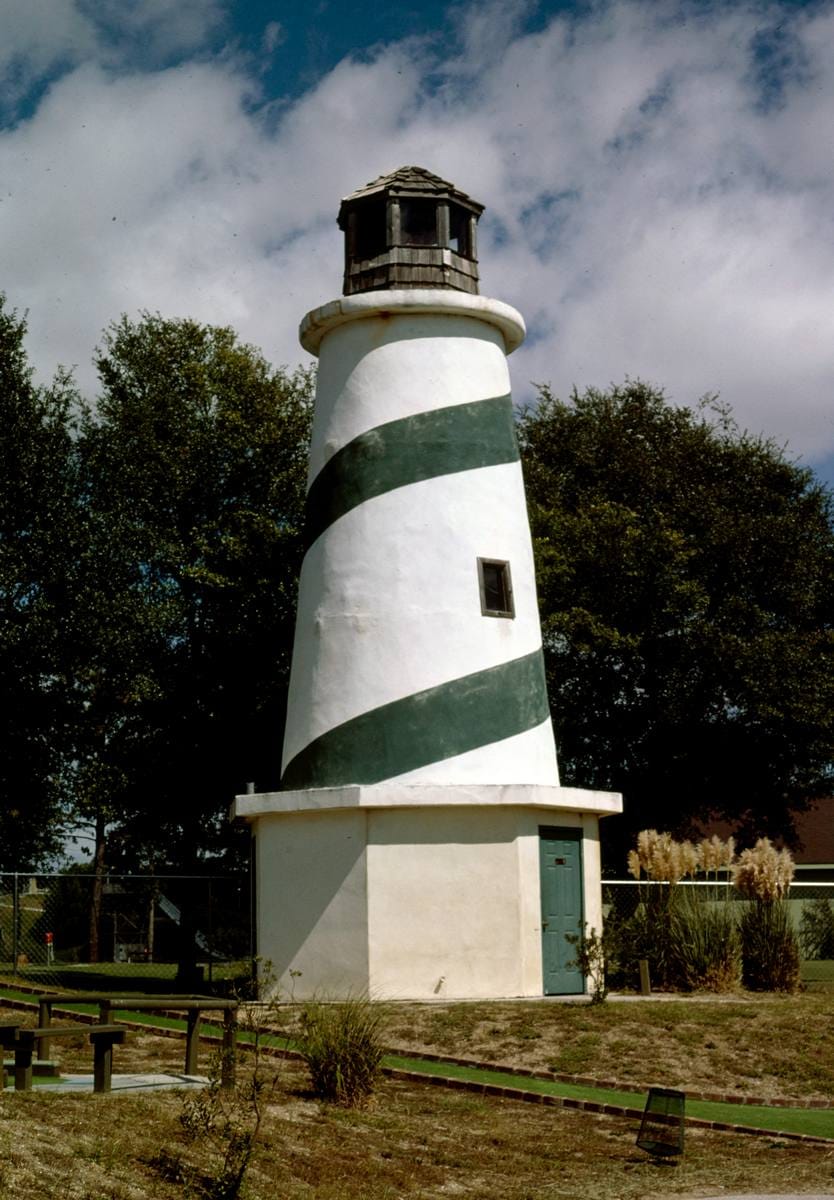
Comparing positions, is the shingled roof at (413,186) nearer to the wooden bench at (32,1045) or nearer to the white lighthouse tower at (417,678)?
the white lighthouse tower at (417,678)

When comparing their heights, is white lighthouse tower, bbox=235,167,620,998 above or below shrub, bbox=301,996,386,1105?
above

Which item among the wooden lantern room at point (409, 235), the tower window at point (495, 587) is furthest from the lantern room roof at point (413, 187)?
the tower window at point (495, 587)

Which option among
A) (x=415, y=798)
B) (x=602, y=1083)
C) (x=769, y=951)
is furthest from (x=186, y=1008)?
(x=769, y=951)

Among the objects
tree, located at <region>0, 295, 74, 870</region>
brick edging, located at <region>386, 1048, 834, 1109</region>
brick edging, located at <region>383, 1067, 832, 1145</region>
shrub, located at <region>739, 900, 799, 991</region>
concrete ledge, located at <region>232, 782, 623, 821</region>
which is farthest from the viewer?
tree, located at <region>0, 295, 74, 870</region>

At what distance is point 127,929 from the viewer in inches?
1253

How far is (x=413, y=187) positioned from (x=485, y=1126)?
12679 millimetres

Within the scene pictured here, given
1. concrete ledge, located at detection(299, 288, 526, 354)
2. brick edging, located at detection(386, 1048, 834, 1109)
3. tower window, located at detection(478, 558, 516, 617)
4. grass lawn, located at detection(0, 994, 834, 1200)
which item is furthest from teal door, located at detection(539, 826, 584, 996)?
concrete ledge, located at detection(299, 288, 526, 354)

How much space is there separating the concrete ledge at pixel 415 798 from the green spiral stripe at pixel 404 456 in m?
3.59

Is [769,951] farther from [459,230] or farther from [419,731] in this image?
[459,230]

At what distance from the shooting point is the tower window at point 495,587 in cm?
1916

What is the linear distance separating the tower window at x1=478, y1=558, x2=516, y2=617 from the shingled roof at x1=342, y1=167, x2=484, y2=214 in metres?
4.99

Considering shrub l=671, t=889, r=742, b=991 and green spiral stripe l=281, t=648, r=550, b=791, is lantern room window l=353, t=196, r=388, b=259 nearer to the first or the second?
green spiral stripe l=281, t=648, r=550, b=791

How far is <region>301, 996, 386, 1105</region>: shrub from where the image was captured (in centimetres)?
1214

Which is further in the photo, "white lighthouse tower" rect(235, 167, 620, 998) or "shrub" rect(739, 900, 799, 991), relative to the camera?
"shrub" rect(739, 900, 799, 991)
